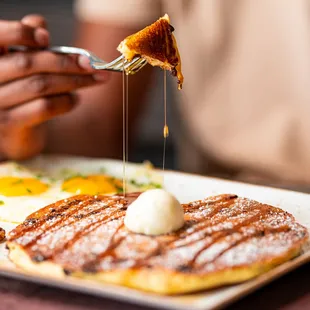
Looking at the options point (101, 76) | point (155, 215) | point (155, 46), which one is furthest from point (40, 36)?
point (155, 215)

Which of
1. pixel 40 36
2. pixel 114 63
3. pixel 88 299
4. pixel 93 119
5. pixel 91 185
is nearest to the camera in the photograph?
pixel 88 299

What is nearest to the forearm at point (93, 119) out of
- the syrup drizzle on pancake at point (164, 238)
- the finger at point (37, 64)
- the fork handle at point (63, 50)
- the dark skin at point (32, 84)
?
the dark skin at point (32, 84)

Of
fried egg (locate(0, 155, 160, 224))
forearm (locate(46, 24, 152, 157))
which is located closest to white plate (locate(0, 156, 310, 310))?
fried egg (locate(0, 155, 160, 224))

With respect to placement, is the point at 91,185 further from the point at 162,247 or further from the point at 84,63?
the point at 162,247

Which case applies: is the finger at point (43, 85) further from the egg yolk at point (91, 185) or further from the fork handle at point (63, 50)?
the egg yolk at point (91, 185)

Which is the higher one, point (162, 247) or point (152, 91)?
point (162, 247)

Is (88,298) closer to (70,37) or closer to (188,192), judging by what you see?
(188,192)

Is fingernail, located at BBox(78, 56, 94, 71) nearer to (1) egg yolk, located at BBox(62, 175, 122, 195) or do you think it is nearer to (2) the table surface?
(1) egg yolk, located at BBox(62, 175, 122, 195)
